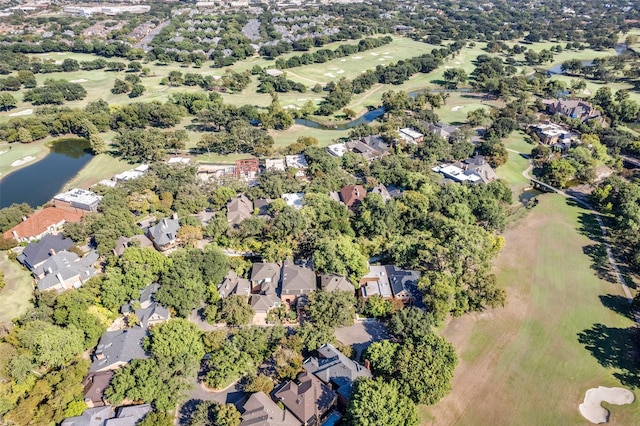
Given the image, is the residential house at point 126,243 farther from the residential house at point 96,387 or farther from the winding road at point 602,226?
the winding road at point 602,226

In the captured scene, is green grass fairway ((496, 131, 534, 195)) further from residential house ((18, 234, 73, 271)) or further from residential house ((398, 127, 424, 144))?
residential house ((18, 234, 73, 271))

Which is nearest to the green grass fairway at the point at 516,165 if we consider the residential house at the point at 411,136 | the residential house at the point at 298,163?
the residential house at the point at 411,136

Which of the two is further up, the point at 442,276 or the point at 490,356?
the point at 442,276

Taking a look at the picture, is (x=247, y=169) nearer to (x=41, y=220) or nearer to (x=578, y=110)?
A: (x=41, y=220)

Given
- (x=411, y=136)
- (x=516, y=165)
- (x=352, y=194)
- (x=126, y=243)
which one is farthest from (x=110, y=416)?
(x=516, y=165)

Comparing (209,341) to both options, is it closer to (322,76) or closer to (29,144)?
(29,144)

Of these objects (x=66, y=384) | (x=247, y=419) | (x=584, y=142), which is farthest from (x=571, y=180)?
(x=66, y=384)
